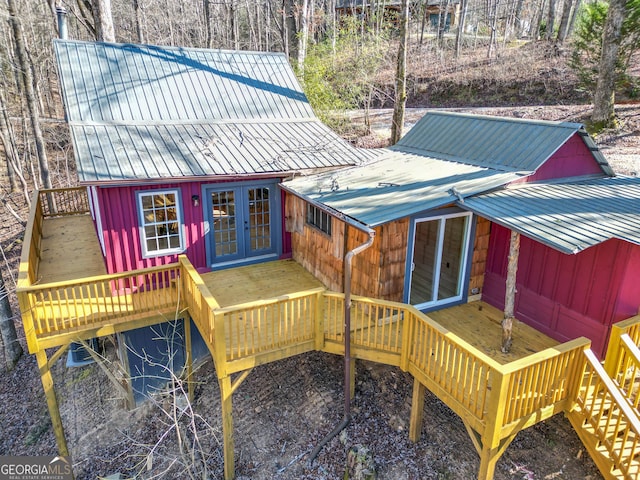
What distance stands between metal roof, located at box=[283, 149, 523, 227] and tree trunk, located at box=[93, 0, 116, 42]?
8.86 metres

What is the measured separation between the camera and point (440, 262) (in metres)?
8.10

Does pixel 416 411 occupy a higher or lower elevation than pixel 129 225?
lower

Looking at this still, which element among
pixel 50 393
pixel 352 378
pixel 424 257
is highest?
pixel 424 257

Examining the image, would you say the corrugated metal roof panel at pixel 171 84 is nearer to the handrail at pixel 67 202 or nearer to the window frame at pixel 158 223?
the window frame at pixel 158 223

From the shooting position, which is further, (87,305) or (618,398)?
(87,305)

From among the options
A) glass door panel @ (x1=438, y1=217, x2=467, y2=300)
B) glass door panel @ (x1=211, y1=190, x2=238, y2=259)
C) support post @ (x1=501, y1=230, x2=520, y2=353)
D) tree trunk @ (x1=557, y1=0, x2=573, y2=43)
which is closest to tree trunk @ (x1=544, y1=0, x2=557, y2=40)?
tree trunk @ (x1=557, y1=0, x2=573, y2=43)

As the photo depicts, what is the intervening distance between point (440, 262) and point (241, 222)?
4140mm

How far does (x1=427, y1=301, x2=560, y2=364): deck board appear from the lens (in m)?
7.16

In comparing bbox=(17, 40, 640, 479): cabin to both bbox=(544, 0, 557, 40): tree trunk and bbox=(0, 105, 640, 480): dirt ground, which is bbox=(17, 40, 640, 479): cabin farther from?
bbox=(544, 0, 557, 40): tree trunk

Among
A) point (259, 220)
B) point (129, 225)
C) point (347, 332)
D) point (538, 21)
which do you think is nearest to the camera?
point (347, 332)

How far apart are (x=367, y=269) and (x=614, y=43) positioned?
1425 cm

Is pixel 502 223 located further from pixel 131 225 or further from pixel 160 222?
pixel 131 225

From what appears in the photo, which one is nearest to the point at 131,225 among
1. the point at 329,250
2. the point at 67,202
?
the point at 329,250

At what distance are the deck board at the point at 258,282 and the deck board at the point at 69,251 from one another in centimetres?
233
